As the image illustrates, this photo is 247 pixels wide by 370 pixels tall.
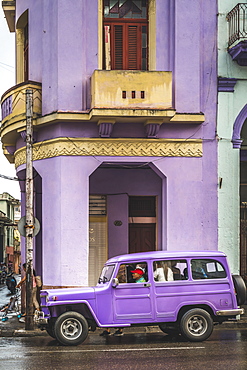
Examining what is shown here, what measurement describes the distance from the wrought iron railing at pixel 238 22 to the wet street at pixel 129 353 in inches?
309

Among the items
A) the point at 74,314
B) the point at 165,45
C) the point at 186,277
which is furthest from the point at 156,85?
the point at 74,314

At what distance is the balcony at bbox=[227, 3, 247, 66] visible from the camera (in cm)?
1748

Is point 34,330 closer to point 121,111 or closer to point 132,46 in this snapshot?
point 121,111

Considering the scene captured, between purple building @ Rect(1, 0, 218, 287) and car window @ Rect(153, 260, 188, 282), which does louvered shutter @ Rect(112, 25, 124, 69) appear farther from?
car window @ Rect(153, 260, 188, 282)

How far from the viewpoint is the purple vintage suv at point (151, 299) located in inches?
520

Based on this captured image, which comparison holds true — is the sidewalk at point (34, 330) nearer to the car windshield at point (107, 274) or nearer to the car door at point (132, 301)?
the car windshield at point (107, 274)

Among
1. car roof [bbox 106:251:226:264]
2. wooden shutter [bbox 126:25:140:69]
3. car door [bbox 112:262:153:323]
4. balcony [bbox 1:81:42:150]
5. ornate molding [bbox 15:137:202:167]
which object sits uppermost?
wooden shutter [bbox 126:25:140:69]

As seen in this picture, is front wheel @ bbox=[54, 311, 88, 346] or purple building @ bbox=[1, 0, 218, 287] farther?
purple building @ bbox=[1, 0, 218, 287]

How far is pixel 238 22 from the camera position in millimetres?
17562

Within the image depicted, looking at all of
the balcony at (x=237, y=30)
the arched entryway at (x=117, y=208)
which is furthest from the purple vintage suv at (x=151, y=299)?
the arched entryway at (x=117, y=208)

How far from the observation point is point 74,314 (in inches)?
517

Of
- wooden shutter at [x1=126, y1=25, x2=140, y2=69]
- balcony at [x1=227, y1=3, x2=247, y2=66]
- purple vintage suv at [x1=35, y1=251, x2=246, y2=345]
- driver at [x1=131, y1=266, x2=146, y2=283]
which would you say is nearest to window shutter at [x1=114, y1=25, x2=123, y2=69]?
wooden shutter at [x1=126, y1=25, x2=140, y2=69]

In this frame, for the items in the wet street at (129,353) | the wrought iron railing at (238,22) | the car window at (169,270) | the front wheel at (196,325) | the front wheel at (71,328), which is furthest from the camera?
the wrought iron railing at (238,22)

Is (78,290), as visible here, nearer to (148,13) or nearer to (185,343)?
(185,343)
